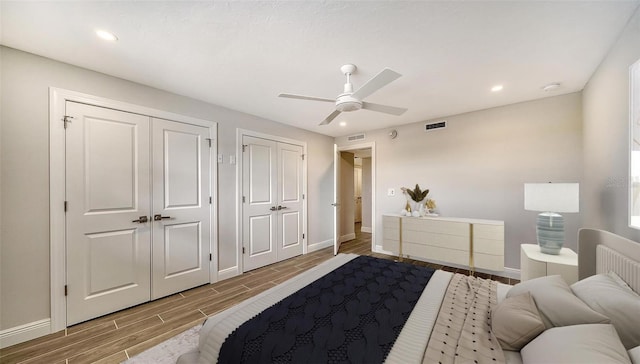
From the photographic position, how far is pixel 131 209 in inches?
98.9

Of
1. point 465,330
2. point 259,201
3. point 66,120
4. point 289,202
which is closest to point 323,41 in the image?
point 465,330

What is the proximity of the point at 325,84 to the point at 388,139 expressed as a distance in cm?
226

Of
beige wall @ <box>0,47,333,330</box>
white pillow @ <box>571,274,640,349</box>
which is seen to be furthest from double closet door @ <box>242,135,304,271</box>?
white pillow @ <box>571,274,640,349</box>

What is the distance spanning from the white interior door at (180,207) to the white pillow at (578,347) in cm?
321

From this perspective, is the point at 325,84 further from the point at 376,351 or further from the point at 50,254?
the point at 50,254

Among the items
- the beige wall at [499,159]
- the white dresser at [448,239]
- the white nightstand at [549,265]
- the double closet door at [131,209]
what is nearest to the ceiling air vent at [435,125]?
the beige wall at [499,159]

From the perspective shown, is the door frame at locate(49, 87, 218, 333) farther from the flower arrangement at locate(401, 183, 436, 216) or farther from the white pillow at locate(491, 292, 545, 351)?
the flower arrangement at locate(401, 183, 436, 216)

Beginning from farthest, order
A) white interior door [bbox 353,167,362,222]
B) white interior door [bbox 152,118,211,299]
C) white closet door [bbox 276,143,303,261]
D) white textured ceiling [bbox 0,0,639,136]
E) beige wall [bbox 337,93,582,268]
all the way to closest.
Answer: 1. white interior door [bbox 353,167,362,222]
2. white closet door [bbox 276,143,303,261]
3. beige wall [bbox 337,93,582,268]
4. white interior door [bbox 152,118,211,299]
5. white textured ceiling [bbox 0,0,639,136]

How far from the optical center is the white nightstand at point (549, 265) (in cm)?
199

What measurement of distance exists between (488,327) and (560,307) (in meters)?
0.34

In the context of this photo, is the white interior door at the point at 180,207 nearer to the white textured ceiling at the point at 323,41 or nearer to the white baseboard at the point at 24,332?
the white textured ceiling at the point at 323,41

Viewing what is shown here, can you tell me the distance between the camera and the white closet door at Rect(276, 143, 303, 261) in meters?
4.07

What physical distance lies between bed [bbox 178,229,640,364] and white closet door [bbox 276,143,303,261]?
2524 millimetres

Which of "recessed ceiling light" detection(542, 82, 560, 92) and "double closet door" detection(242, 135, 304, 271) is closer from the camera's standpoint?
"recessed ceiling light" detection(542, 82, 560, 92)
